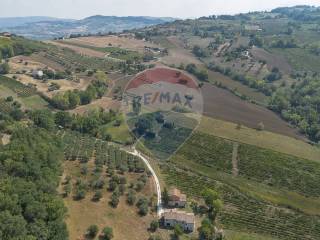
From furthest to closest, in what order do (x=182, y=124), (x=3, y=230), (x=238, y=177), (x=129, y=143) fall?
(x=182, y=124), (x=129, y=143), (x=238, y=177), (x=3, y=230)

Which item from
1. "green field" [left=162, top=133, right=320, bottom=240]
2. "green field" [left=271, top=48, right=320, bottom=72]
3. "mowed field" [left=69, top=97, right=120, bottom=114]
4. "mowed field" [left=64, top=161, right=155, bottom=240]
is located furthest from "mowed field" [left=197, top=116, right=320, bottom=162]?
"green field" [left=271, top=48, right=320, bottom=72]

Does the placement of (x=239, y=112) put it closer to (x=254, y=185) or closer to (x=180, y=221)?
(x=254, y=185)

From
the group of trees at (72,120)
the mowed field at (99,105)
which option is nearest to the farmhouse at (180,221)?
the group of trees at (72,120)

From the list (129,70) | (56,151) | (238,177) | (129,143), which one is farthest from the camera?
(129,70)

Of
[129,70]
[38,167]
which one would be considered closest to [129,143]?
[38,167]

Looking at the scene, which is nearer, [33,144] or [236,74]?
[33,144]

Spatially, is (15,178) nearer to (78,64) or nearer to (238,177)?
(238,177)

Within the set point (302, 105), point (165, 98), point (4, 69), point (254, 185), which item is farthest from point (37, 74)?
point (302, 105)

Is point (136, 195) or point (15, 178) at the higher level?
point (15, 178)
